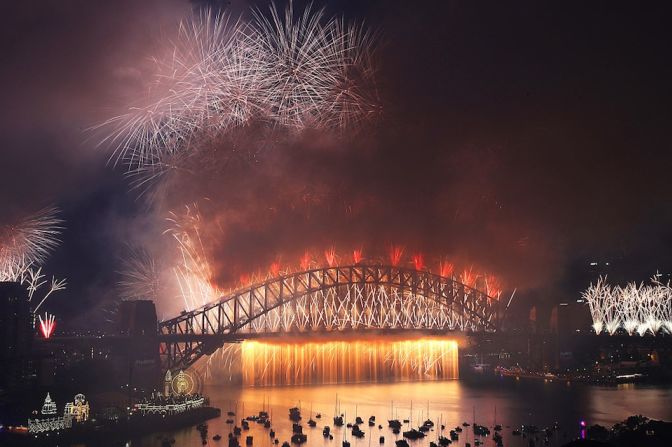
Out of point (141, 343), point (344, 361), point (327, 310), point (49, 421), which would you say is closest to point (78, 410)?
point (49, 421)

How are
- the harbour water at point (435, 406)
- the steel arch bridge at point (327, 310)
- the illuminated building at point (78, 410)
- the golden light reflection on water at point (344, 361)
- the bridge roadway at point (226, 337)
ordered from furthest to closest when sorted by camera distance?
the golden light reflection on water at point (344, 361) < the steel arch bridge at point (327, 310) < the bridge roadway at point (226, 337) < the harbour water at point (435, 406) < the illuminated building at point (78, 410)

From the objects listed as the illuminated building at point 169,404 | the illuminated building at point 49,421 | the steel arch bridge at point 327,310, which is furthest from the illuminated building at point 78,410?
the steel arch bridge at point 327,310

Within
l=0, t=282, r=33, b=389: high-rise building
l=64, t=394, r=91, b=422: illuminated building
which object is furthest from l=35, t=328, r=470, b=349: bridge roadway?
l=64, t=394, r=91, b=422: illuminated building

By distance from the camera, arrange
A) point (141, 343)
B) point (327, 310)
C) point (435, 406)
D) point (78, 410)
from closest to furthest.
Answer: point (78, 410) → point (141, 343) → point (435, 406) → point (327, 310)

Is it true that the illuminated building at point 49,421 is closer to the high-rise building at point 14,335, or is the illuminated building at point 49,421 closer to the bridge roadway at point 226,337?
the high-rise building at point 14,335

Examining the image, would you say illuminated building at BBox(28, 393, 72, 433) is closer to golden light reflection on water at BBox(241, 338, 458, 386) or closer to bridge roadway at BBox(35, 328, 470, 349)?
bridge roadway at BBox(35, 328, 470, 349)

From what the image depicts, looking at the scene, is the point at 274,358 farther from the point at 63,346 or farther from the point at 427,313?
the point at 63,346

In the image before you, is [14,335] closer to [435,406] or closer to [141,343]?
[141,343]
